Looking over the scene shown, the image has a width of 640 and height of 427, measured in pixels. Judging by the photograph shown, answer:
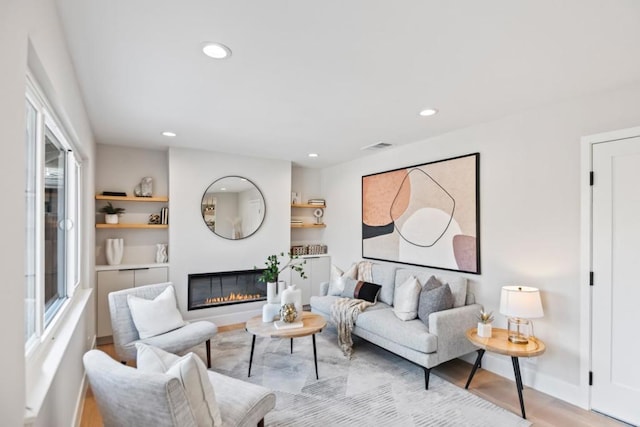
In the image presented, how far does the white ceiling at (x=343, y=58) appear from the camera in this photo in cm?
157

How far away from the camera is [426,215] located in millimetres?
3893

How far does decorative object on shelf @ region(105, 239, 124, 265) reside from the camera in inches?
162

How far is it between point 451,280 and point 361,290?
1.10 meters

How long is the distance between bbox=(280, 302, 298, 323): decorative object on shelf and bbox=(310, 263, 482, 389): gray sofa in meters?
0.83

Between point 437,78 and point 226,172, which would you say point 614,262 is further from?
point 226,172

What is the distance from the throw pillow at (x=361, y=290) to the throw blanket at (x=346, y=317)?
11 cm

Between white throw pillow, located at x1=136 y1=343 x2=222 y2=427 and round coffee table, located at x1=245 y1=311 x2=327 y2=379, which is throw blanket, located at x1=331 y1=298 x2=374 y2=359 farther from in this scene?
white throw pillow, located at x1=136 y1=343 x2=222 y2=427

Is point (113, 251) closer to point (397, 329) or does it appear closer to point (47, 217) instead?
point (47, 217)

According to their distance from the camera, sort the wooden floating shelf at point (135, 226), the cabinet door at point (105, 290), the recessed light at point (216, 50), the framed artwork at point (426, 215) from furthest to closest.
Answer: the wooden floating shelf at point (135, 226) → the cabinet door at point (105, 290) → the framed artwork at point (426, 215) → the recessed light at point (216, 50)

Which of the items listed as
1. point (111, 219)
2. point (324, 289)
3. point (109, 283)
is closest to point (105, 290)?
point (109, 283)

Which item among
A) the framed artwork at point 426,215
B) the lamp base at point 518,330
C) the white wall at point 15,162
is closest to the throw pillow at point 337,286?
the framed artwork at point 426,215

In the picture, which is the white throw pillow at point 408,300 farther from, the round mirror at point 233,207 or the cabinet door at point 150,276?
the cabinet door at point 150,276

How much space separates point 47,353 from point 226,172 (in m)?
3.31

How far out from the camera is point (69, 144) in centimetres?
251
